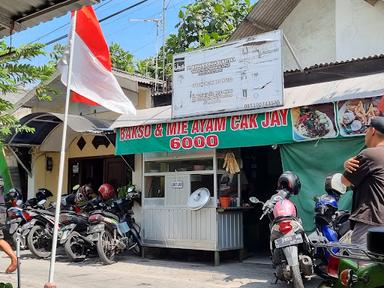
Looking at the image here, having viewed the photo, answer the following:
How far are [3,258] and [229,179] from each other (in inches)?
210

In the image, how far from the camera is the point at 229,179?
961 centimetres

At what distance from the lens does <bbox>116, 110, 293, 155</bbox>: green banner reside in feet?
27.2

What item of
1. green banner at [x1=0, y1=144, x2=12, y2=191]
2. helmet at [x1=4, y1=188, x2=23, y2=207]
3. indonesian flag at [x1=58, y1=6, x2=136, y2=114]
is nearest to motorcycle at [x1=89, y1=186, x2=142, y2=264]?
helmet at [x1=4, y1=188, x2=23, y2=207]

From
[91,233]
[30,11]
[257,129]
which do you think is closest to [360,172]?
[30,11]

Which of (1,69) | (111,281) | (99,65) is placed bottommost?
(111,281)

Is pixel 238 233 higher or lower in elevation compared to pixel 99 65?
lower

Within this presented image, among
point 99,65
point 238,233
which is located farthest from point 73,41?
point 238,233

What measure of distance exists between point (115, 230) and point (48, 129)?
4542 mm

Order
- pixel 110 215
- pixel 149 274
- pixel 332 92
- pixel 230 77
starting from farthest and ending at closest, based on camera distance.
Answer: pixel 110 215
pixel 230 77
pixel 149 274
pixel 332 92

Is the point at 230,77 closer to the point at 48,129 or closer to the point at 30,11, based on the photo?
the point at 30,11

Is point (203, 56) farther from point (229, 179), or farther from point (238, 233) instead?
point (238, 233)

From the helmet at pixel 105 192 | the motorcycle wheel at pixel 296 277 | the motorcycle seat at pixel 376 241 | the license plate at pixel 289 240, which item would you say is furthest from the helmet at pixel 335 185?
the helmet at pixel 105 192

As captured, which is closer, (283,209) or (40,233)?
(283,209)

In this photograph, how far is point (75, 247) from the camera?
33.0ft
